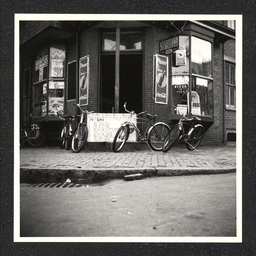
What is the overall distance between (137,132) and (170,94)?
1.06 metres

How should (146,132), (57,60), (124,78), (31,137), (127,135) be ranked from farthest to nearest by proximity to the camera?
(124,78) → (57,60) → (127,135) → (146,132) → (31,137)

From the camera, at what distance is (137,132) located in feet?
13.1

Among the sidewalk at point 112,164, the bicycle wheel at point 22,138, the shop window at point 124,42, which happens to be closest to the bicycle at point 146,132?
the sidewalk at point 112,164

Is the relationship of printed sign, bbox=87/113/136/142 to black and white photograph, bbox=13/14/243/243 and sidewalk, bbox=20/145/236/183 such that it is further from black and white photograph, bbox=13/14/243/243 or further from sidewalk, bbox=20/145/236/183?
sidewalk, bbox=20/145/236/183

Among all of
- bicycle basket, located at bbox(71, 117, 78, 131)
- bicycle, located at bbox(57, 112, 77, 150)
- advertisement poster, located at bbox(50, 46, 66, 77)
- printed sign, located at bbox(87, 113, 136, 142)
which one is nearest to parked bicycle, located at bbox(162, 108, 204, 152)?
printed sign, located at bbox(87, 113, 136, 142)

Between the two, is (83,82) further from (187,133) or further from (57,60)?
(187,133)

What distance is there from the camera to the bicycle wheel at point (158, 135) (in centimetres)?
354

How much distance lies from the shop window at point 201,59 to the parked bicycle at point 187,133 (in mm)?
1401

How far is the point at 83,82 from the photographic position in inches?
180

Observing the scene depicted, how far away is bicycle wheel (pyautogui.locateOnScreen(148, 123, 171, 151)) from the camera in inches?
140

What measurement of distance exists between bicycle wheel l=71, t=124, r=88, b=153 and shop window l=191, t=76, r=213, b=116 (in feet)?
6.88

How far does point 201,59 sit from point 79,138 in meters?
3.13

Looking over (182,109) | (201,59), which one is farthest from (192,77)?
(182,109)
